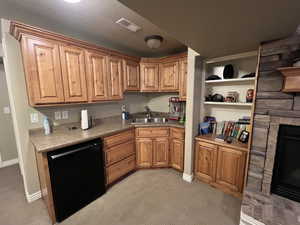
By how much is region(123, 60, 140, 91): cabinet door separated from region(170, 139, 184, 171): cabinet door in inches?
52.9

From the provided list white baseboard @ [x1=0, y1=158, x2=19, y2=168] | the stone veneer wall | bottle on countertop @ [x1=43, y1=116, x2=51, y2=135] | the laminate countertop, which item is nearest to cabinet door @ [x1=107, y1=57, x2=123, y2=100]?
the laminate countertop

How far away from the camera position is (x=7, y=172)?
258 cm

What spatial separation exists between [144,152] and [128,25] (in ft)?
7.06

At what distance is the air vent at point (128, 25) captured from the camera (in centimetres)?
194

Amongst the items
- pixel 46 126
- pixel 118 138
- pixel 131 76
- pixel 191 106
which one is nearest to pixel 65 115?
pixel 46 126

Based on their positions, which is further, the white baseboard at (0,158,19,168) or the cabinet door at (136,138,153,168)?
the white baseboard at (0,158,19,168)

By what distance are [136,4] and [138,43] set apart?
7.01ft

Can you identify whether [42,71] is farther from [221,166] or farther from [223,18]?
[221,166]

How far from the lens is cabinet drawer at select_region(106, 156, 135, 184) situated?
6.99 ft

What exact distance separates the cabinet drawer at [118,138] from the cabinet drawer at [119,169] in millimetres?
357

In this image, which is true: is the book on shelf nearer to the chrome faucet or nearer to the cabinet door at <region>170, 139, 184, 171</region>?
the cabinet door at <region>170, 139, 184, 171</region>

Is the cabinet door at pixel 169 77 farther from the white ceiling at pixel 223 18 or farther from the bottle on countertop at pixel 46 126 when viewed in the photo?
the bottle on countertop at pixel 46 126

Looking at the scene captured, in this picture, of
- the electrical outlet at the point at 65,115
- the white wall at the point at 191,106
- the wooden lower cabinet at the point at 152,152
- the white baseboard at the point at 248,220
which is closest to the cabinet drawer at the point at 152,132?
the wooden lower cabinet at the point at 152,152

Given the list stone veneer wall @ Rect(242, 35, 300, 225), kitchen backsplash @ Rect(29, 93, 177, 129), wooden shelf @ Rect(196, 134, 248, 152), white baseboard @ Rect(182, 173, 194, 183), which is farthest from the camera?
white baseboard @ Rect(182, 173, 194, 183)
